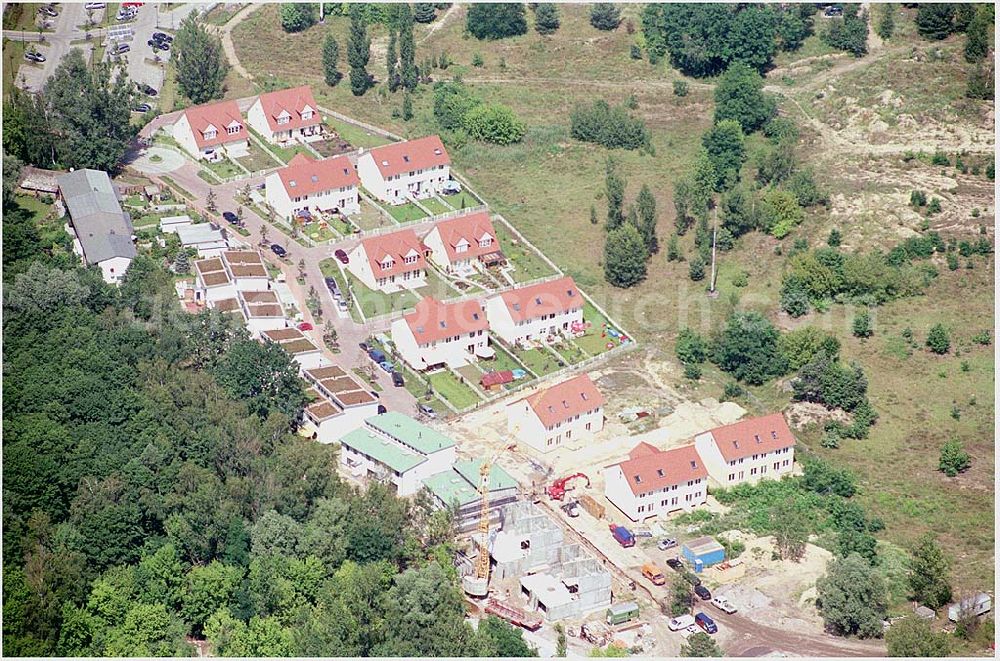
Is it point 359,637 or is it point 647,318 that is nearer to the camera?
point 359,637

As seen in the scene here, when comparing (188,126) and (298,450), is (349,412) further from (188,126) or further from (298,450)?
(188,126)

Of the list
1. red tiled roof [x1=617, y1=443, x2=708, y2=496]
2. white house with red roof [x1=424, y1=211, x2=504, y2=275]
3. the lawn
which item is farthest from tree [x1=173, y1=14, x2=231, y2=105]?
red tiled roof [x1=617, y1=443, x2=708, y2=496]

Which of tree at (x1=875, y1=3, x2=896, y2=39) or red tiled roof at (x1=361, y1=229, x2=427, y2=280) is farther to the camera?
tree at (x1=875, y1=3, x2=896, y2=39)

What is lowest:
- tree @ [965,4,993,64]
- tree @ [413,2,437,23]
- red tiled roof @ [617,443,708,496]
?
red tiled roof @ [617,443,708,496]

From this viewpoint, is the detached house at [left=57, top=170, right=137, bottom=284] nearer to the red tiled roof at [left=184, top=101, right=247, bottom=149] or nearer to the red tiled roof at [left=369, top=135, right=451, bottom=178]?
the red tiled roof at [left=184, top=101, right=247, bottom=149]

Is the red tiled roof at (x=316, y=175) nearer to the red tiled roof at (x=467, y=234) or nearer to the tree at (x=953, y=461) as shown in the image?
the red tiled roof at (x=467, y=234)

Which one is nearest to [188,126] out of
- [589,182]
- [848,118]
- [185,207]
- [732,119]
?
[185,207]
